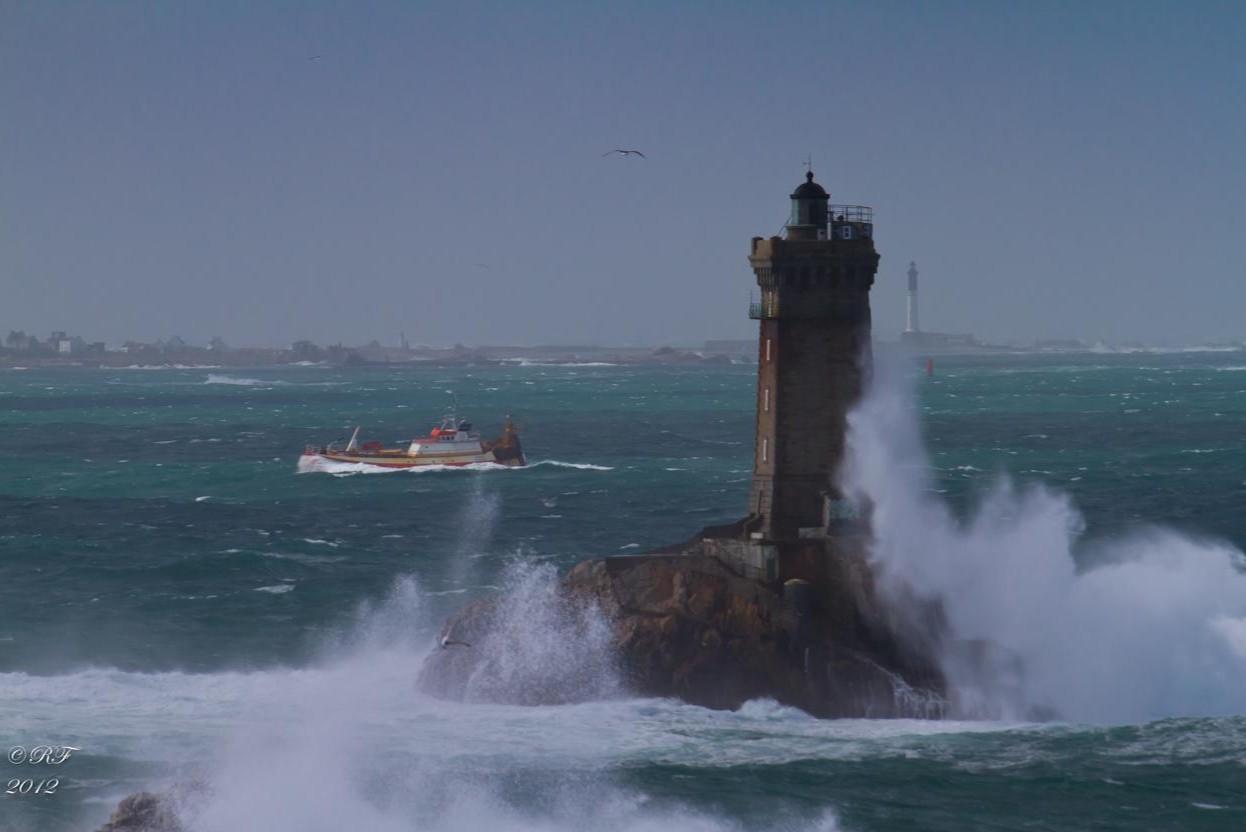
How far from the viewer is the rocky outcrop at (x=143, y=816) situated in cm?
3203

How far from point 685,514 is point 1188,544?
24875mm

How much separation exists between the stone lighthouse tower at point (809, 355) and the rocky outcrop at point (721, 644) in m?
→ 2.09

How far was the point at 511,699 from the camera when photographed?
41.7 m

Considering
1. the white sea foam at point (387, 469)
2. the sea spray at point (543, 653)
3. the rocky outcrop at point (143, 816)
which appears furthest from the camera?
the white sea foam at point (387, 469)

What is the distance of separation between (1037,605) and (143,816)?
2301cm

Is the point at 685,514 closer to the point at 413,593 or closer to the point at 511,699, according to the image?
the point at 413,593

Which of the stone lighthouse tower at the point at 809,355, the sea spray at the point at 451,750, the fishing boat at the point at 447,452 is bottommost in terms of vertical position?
the sea spray at the point at 451,750

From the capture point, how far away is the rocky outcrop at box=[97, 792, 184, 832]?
105ft

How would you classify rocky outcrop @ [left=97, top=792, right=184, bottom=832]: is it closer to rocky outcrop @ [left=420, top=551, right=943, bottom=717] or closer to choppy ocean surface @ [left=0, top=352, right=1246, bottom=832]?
choppy ocean surface @ [left=0, top=352, right=1246, bottom=832]

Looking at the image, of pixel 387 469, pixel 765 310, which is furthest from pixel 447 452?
pixel 765 310

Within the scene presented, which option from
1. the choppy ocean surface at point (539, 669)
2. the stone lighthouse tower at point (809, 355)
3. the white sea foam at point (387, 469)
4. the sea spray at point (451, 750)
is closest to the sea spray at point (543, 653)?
the sea spray at point (451, 750)

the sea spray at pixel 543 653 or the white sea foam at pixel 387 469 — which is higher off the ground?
the sea spray at pixel 543 653

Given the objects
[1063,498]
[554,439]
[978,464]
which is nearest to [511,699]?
[1063,498]

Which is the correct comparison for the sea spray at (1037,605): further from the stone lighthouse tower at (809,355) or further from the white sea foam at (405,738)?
the white sea foam at (405,738)
